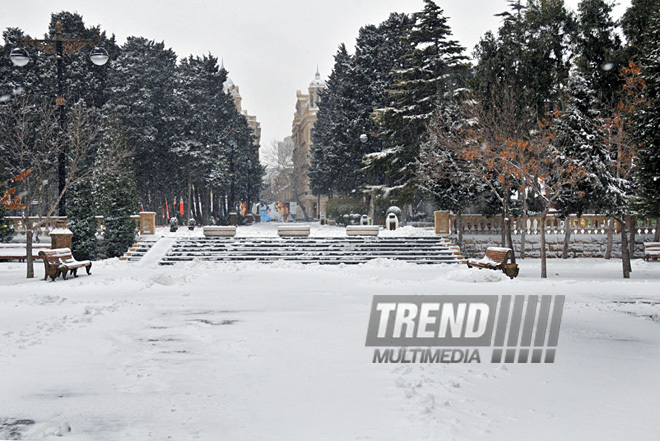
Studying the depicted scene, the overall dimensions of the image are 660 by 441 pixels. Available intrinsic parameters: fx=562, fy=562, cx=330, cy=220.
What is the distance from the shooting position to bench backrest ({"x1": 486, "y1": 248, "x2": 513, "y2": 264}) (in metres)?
18.2

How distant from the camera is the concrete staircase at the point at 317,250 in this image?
24.6 meters

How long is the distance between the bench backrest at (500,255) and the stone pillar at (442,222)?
28.4ft

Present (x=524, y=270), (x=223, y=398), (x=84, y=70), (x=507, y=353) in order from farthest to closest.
→ 1. (x=84, y=70)
2. (x=524, y=270)
3. (x=507, y=353)
4. (x=223, y=398)

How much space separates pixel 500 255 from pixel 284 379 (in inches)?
537

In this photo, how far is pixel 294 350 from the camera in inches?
303

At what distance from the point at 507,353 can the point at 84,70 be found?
4229 cm

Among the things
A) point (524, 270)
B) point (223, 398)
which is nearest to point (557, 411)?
point (223, 398)

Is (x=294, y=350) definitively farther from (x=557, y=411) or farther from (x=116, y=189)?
(x=116, y=189)

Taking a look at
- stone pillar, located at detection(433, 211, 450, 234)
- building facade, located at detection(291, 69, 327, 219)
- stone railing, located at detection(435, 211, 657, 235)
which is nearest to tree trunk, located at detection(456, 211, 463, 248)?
stone railing, located at detection(435, 211, 657, 235)

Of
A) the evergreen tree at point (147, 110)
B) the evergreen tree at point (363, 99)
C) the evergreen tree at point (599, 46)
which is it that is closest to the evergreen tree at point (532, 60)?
the evergreen tree at point (599, 46)

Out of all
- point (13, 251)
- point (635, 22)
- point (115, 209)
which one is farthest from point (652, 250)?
point (13, 251)

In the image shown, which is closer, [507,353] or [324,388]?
[324,388]

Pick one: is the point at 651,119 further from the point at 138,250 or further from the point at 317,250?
the point at 138,250

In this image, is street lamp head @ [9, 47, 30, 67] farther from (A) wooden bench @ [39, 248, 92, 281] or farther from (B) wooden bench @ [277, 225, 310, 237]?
(B) wooden bench @ [277, 225, 310, 237]
